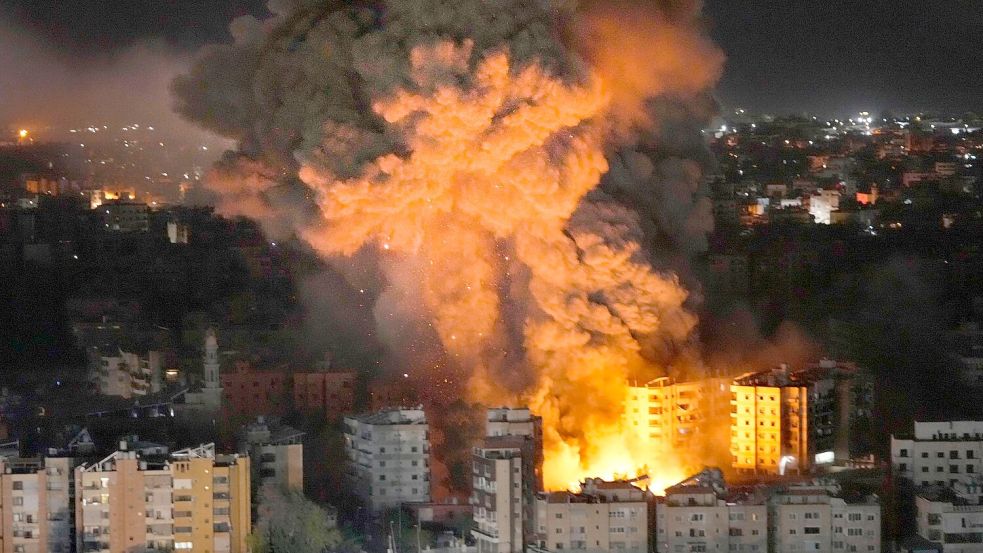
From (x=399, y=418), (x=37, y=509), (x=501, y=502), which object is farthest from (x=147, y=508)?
(x=399, y=418)

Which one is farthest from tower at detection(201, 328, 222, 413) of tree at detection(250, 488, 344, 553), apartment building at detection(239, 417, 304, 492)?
tree at detection(250, 488, 344, 553)

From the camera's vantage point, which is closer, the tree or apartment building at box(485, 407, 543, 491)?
the tree

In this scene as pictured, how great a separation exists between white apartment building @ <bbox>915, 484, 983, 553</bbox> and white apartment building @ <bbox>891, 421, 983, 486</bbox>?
71 centimetres

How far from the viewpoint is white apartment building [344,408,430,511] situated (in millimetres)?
13867

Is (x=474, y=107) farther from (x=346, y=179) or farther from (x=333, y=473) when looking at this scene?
(x=333, y=473)

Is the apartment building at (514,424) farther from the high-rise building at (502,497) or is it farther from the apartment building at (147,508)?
the apartment building at (147,508)

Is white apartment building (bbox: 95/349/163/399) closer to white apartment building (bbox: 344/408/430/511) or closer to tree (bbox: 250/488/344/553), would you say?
white apartment building (bbox: 344/408/430/511)

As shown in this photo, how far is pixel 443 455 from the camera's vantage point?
14.3 meters

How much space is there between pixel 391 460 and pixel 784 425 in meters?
2.24

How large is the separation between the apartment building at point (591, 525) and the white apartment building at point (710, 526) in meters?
0.11

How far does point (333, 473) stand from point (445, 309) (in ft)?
5.32

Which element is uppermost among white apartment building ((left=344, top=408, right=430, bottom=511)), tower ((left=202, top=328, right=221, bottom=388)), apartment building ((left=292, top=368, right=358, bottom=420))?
tower ((left=202, top=328, right=221, bottom=388))

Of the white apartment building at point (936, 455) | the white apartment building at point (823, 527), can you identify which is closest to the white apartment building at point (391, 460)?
the white apartment building at point (823, 527)

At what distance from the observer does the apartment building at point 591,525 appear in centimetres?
1252
